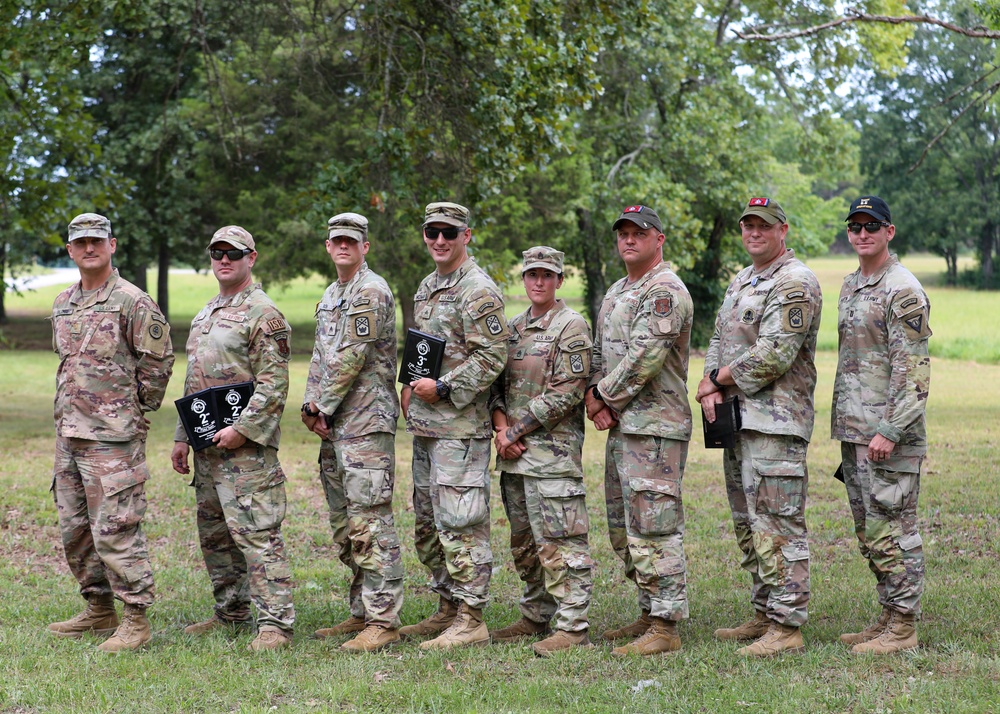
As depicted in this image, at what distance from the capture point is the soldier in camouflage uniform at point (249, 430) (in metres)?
5.75

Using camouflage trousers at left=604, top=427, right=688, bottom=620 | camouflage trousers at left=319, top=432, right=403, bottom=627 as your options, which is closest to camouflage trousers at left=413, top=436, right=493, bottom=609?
camouflage trousers at left=319, top=432, right=403, bottom=627

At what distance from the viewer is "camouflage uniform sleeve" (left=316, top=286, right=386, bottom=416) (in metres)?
5.73

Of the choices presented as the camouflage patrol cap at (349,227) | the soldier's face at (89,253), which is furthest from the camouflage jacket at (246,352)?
the soldier's face at (89,253)

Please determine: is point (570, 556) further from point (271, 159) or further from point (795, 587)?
point (271, 159)

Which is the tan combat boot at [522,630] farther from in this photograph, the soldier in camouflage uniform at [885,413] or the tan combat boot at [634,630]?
the soldier in camouflage uniform at [885,413]

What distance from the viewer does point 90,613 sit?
616 cm

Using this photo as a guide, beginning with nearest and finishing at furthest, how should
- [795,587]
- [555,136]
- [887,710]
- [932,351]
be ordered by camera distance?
[887,710] → [795,587] → [555,136] → [932,351]

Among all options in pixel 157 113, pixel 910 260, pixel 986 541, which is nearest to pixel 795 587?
pixel 986 541

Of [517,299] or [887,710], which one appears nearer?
[887,710]

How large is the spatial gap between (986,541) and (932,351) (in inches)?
790

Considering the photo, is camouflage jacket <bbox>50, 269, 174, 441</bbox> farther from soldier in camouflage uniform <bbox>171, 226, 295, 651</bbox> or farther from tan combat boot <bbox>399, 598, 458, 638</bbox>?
tan combat boot <bbox>399, 598, 458, 638</bbox>

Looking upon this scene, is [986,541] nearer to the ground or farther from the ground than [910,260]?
nearer to the ground

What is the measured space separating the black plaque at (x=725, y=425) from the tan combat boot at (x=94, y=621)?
383 centimetres

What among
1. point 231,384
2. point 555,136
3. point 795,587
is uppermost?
point 555,136
